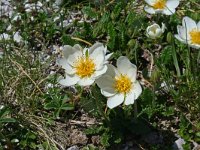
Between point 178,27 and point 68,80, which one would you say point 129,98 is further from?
point 178,27

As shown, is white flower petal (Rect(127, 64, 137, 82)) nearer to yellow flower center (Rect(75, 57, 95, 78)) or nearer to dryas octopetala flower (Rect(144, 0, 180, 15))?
yellow flower center (Rect(75, 57, 95, 78))

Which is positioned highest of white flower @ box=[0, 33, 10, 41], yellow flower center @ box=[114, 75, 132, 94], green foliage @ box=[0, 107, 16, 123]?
yellow flower center @ box=[114, 75, 132, 94]

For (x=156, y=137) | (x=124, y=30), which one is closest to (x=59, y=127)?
(x=156, y=137)

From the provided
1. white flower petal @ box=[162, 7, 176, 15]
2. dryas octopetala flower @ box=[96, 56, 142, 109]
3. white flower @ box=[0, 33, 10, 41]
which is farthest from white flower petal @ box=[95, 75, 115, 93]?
white flower @ box=[0, 33, 10, 41]

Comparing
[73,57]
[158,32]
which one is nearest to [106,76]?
[73,57]

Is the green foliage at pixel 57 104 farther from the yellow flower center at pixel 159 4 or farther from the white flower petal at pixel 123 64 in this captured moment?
the yellow flower center at pixel 159 4

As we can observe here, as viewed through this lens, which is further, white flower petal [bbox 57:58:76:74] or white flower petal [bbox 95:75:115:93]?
white flower petal [bbox 57:58:76:74]

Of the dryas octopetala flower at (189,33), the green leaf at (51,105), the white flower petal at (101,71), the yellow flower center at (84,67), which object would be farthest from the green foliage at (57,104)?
the dryas octopetala flower at (189,33)
